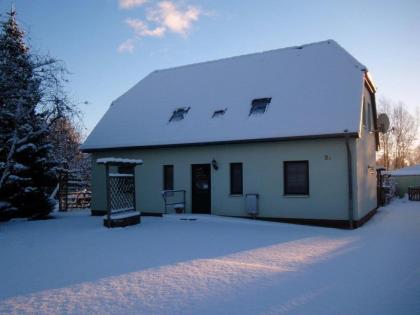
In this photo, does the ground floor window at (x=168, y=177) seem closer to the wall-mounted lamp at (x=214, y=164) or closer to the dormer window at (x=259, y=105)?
the wall-mounted lamp at (x=214, y=164)

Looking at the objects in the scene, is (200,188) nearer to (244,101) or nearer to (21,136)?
(244,101)

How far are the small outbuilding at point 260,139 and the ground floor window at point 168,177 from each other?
4 centimetres

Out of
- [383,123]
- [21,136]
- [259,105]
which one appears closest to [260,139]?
[259,105]

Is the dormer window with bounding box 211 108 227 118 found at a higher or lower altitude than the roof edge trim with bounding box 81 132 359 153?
higher

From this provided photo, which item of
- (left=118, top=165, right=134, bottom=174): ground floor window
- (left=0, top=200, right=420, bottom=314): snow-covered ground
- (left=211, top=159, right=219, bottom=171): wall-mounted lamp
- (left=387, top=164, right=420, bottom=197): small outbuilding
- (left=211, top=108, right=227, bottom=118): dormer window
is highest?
(left=211, top=108, right=227, bottom=118): dormer window

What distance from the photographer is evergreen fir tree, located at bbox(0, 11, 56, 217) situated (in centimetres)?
1382

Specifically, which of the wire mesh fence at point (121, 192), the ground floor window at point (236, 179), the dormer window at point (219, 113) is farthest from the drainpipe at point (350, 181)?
the wire mesh fence at point (121, 192)

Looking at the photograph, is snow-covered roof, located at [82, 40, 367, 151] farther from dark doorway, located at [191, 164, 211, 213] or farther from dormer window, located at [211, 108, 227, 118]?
dark doorway, located at [191, 164, 211, 213]

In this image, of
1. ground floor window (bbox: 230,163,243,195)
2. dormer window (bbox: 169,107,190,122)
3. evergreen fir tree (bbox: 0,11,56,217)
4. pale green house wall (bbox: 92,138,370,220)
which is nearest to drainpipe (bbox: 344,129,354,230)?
pale green house wall (bbox: 92,138,370,220)

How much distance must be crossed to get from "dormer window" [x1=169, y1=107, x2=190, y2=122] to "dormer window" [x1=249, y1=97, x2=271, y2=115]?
3359 millimetres

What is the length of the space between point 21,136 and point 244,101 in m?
9.69

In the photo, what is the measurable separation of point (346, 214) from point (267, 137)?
387 cm

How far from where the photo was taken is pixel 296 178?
14203mm

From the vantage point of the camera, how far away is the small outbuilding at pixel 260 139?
13547 millimetres
